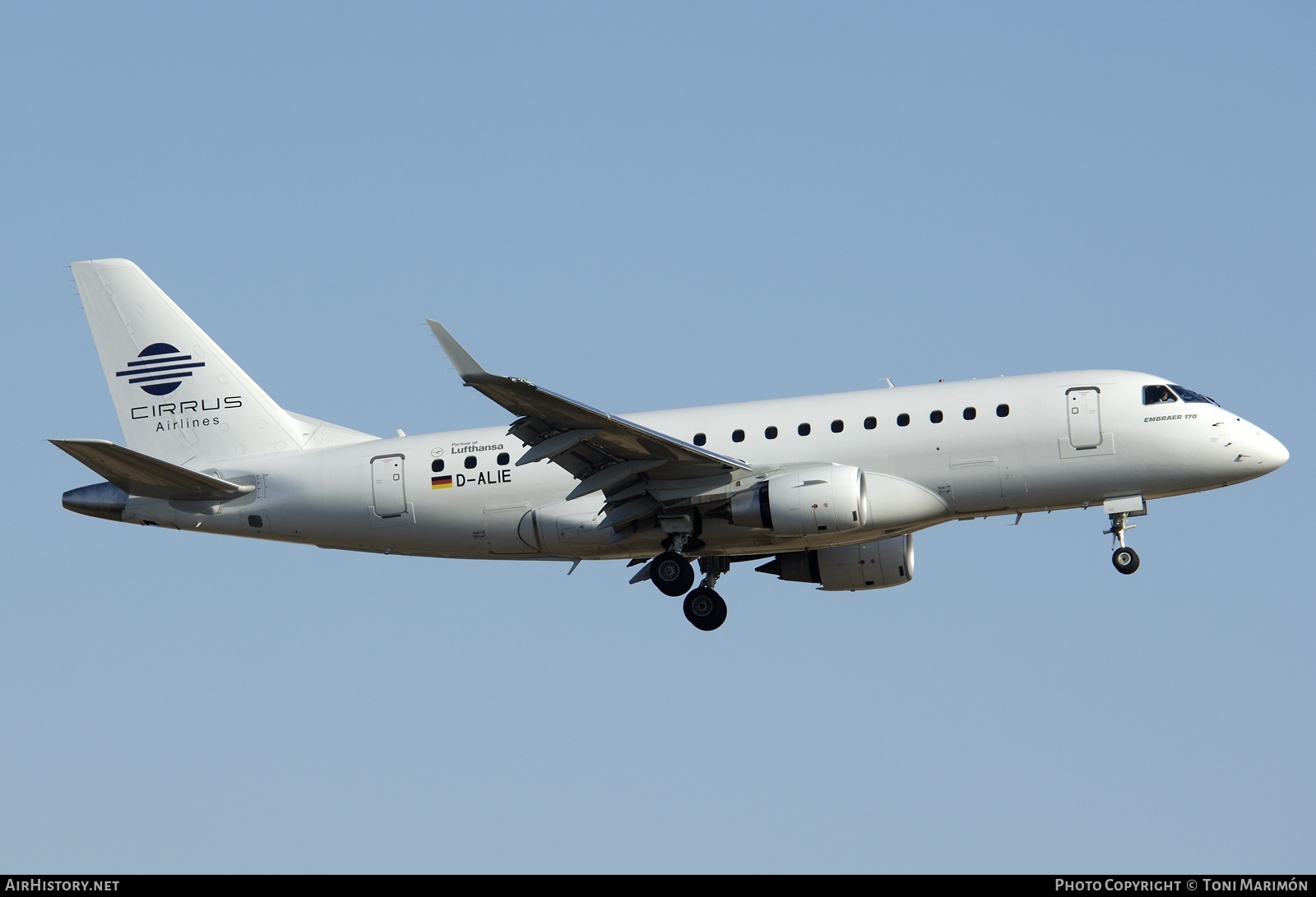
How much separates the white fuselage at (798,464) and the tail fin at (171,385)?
3.45 feet

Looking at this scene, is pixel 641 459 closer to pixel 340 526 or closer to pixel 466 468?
pixel 466 468

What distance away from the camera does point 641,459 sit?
118 feet

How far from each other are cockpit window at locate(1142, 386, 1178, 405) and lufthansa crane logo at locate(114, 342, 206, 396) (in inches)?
886

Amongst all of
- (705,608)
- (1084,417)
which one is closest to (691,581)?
(705,608)

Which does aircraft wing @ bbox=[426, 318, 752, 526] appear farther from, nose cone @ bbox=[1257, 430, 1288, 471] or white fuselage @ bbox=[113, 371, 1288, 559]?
nose cone @ bbox=[1257, 430, 1288, 471]

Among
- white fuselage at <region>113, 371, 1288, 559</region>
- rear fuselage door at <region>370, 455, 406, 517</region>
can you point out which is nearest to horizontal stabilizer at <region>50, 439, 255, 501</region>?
white fuselage at <region>113, 371, 1288, 559</region>

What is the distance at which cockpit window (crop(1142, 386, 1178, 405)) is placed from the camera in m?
36.0

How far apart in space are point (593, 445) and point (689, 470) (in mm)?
2244

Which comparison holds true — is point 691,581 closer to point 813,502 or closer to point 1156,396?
point 813,502

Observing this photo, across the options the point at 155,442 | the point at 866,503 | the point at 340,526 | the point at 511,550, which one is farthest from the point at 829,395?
the point at 155,442

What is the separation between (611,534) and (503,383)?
22.7 feet

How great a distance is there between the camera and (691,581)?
38000mm
